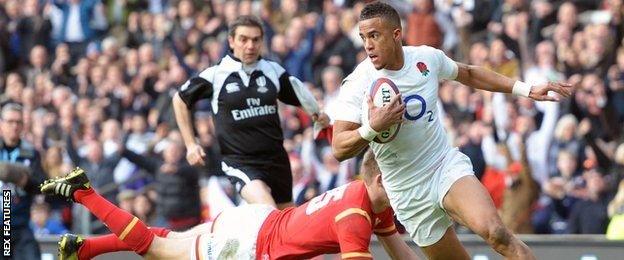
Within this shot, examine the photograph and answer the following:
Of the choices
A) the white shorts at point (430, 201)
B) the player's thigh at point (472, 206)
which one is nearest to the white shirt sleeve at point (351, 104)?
the white shorts at point (430, 201)

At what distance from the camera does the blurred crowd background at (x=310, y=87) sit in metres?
15.3

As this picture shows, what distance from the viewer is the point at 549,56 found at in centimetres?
1605

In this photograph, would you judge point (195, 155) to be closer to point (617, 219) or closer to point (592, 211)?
point (617, 219)

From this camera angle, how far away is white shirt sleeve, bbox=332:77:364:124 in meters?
9.81

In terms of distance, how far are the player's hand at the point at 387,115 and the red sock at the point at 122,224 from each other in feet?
8.18

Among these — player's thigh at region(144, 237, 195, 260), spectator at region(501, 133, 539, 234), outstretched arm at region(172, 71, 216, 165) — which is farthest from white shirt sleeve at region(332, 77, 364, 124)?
spectator at region(501, 133, 539, 234)

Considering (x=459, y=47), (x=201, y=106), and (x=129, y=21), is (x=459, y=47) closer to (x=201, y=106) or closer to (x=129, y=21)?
(x=201, y=106)

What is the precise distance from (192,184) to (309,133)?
144cm

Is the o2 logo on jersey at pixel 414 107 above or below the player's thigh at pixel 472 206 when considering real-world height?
above

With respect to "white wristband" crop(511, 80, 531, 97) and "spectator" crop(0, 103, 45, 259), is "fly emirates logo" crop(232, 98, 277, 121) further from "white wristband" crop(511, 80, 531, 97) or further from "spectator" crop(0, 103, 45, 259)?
"white wristband" crop(511, 80, 531, 97)

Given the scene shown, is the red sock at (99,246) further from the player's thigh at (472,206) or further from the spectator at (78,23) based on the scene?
the spectator at (78,23)

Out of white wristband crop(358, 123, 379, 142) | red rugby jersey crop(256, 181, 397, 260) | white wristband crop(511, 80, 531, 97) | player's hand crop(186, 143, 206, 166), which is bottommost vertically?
red rugby jersey crop(256, 181, 397, 260)

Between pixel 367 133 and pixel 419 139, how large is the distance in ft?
2.26

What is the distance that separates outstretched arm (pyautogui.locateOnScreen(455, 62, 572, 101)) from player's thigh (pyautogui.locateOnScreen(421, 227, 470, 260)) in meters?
1.02
